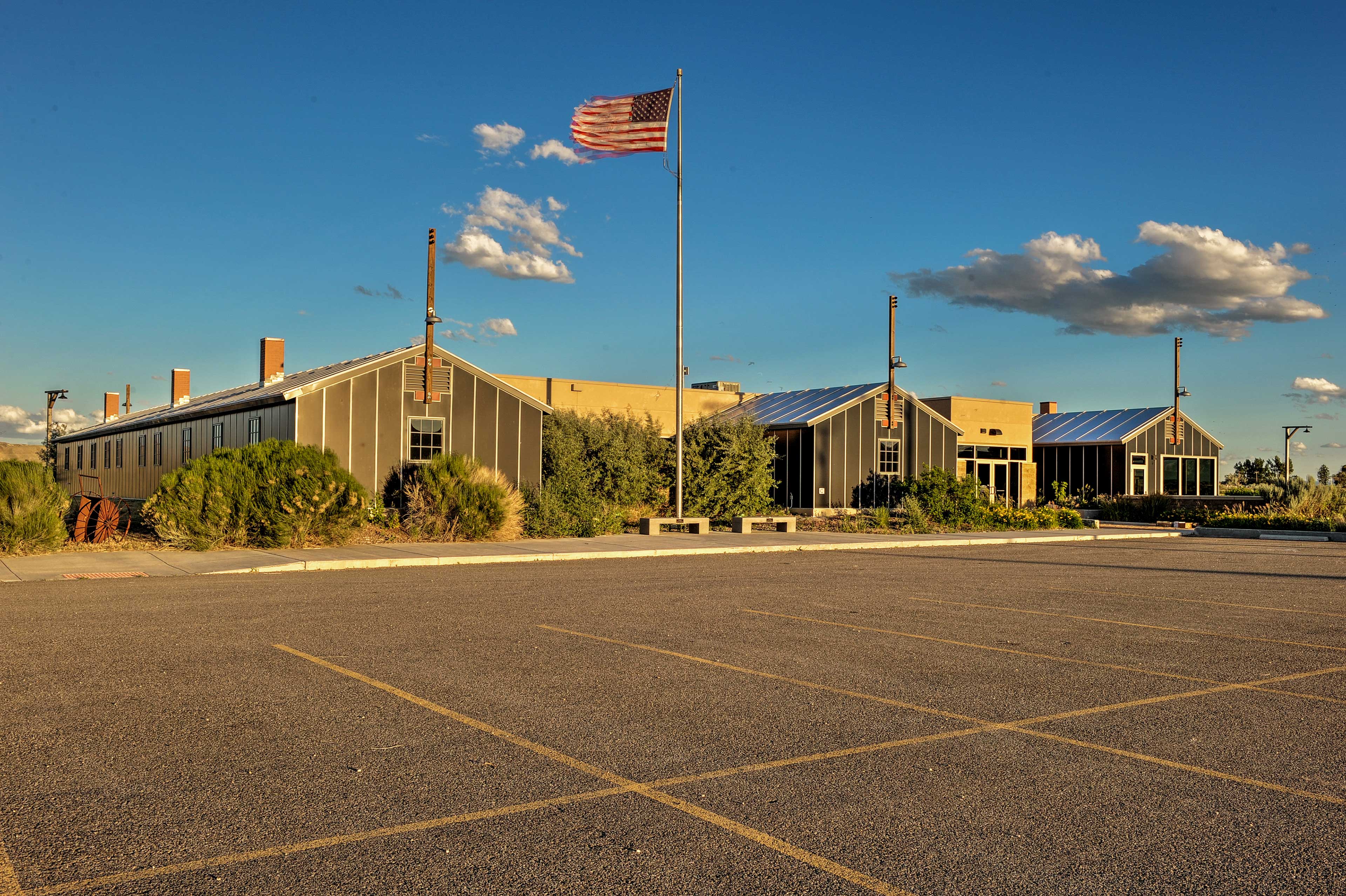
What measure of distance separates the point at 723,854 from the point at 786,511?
26.4 metres

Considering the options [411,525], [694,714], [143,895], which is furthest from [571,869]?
[411,525]

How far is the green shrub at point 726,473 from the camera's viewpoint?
28.7m

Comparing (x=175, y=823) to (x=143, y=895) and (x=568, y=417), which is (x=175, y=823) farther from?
(x=568, y=417)

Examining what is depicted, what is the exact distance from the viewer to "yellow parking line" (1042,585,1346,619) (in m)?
12.1

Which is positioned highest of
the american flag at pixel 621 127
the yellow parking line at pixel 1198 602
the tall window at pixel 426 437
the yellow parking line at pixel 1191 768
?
the american flag at pixel 621 127

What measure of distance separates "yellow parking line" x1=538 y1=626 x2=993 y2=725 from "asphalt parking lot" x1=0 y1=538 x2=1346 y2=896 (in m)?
0.05

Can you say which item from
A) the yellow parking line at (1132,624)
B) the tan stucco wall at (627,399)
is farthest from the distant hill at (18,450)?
the yellow parking line at (1132,624)

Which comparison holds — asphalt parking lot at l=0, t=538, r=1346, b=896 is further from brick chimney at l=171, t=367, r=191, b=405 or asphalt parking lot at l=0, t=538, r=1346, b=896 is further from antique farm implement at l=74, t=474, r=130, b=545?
brick chimney at l=171, t=367, r=191, b=405

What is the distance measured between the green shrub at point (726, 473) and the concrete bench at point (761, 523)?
0.74 m

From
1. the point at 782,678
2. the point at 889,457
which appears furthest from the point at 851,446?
the point at 782,678

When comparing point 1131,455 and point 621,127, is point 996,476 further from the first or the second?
point 621,127

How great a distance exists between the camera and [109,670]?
26.0ft

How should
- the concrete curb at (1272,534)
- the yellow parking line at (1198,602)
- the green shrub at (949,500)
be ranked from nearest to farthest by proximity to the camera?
the yellow parking line at (1198,602)
the concrete curb at (1272,534)
the green shrub at (949,500)

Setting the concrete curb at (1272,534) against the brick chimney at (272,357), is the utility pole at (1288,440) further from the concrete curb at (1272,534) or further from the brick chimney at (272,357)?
the brick chimney at (272,357)
